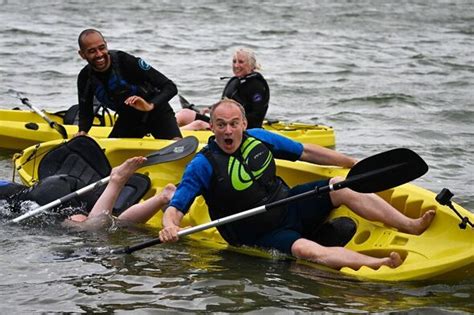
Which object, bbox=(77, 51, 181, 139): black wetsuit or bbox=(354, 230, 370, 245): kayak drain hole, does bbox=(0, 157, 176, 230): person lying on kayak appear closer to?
bbox=(77, 51, 181, 139): black wetsuit

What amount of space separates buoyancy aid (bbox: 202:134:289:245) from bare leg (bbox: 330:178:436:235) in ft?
1.34

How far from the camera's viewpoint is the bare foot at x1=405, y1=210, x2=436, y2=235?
608 cm

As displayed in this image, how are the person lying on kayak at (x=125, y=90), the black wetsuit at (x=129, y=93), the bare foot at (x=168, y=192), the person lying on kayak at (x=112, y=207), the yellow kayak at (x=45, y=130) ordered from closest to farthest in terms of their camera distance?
the bare foot at (x=168, y=192) → the person lying on kayak at (x=112, y=207) → the person lying on kayak at (x=125, y=90) → the black wetsuit at (x=129, y=93) → the yellow kayak at (x=45, y=130)

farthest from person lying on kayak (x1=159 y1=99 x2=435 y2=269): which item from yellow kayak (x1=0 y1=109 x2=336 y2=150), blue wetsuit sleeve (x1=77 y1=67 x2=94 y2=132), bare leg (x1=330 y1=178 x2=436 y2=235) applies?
yellow kayak (x1=0 y1=109 x2=336 y2=150)

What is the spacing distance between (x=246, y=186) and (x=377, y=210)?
0.87m

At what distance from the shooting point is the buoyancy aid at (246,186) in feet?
20.4

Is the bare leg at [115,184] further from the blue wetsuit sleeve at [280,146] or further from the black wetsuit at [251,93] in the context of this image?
the black wetsuit at [251,93]

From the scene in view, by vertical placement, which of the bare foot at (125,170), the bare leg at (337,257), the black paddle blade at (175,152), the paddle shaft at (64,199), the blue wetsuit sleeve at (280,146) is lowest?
the bare leg at (337,257)

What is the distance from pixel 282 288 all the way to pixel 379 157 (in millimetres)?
1035

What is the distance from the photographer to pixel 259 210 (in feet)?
19.7

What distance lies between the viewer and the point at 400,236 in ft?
20.4

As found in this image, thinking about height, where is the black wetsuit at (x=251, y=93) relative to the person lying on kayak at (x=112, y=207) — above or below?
above

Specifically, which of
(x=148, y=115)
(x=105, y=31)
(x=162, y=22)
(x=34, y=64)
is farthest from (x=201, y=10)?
(x=148, y=115)

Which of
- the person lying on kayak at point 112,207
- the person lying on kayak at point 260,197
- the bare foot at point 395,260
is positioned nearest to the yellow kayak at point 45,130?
the person lying on kayak at point 112,207
